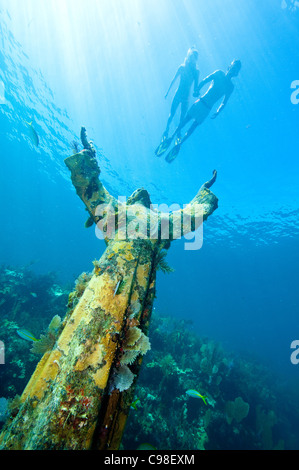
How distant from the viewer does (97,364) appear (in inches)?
68.0

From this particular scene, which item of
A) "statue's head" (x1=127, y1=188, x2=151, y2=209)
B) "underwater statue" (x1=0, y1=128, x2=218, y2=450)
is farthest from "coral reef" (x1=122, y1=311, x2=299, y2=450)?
"statue's head" (x1=127, y1=188, x2=151, y2=209)

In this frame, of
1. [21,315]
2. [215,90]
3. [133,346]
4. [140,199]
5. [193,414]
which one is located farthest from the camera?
[215,90]

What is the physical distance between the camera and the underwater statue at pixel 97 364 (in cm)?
148

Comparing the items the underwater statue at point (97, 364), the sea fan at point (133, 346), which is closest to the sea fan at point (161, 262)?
the underwater statue at point (97, 364)

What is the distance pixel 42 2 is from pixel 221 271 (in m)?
51.5

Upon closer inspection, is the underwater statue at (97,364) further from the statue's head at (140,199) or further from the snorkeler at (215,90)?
the snorkeler at (215,90)

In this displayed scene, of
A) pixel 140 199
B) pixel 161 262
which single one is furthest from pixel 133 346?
pixel 140 199

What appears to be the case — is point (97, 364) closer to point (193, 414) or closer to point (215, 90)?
point (193, 414)

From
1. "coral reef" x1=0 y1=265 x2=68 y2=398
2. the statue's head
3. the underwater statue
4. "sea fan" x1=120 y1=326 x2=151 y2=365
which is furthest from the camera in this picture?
"coral reef" x1=0 y1=265 x2=68 y2=398

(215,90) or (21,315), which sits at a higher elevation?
(215,90)

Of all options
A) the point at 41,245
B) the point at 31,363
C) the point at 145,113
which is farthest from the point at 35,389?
the point at 41,245

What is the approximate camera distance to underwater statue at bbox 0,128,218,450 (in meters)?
1.48

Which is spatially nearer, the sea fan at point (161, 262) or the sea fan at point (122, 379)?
the sea fan at point (122, 379)

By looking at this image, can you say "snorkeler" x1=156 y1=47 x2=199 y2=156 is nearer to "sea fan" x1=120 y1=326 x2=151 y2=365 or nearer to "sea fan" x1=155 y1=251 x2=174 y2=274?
"sea fan" x1=155 y1=251 x2=174 y2=274
